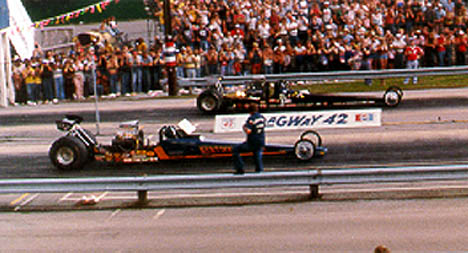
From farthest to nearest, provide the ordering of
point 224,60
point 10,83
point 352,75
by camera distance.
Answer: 1. point 10,83
2. point 224,60
3. point 352,75

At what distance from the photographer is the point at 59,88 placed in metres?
24.7

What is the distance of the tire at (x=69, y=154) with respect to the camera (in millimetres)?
13664

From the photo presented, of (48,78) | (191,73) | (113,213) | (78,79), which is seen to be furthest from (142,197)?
(48,78)

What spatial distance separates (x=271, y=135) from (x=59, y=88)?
1147 cm

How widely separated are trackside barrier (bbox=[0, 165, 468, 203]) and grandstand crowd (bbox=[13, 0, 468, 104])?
13.4m

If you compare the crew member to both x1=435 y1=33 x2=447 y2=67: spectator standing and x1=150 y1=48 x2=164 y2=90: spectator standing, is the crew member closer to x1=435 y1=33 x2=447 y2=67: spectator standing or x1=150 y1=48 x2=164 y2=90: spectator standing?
x1=150 y1=48 x2=164 y2=90: spectator standing

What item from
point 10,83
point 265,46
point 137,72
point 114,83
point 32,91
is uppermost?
point 265,46

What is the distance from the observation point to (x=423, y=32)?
24.6 metres

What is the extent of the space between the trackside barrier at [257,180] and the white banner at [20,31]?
1534 centimetres

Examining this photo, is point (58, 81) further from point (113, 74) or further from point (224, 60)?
point (224, 60)

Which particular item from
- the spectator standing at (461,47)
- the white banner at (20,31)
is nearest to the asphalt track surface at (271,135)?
the spectator standing at (461,47)

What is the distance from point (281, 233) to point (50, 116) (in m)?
13.5

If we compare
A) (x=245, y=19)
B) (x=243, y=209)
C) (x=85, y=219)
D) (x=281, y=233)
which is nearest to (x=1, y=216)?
(x=85, y=219)

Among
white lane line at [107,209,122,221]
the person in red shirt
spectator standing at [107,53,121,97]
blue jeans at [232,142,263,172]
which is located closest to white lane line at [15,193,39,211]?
white lane line at [107,209,122,221]
